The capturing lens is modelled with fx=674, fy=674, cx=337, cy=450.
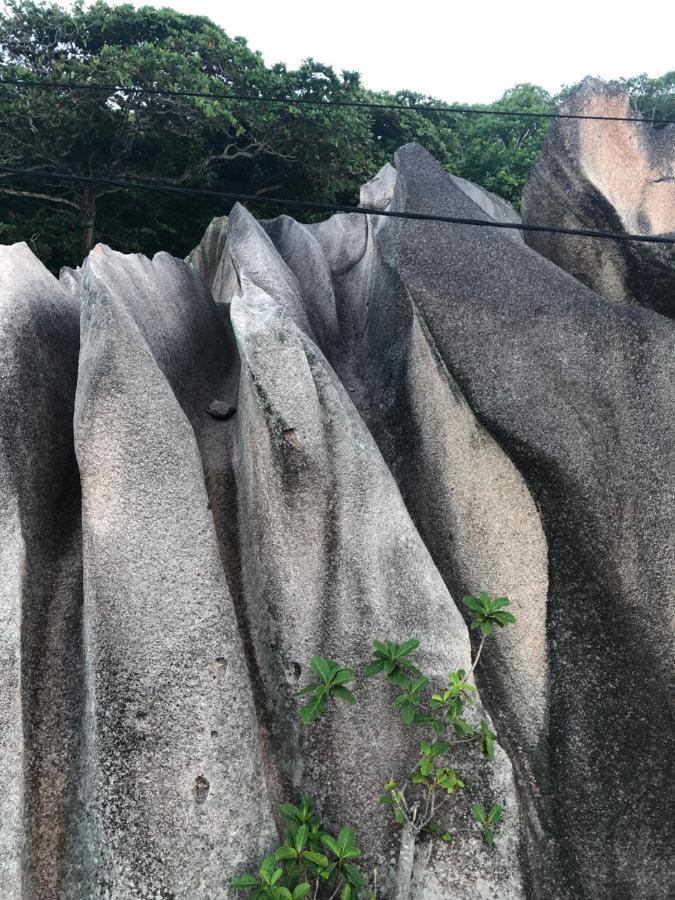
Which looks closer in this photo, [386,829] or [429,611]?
[386,829]

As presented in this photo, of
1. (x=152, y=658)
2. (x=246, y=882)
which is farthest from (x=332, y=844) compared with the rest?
(x=152, y=658)

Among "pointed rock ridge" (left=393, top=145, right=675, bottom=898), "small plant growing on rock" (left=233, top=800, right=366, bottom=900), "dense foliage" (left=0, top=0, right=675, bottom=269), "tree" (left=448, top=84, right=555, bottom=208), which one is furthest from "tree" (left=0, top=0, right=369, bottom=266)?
"small plant growing on rock" (left=233, top=800, right=366, bottom=900)

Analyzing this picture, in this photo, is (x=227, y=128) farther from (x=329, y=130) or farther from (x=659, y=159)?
(x=659, y=159)

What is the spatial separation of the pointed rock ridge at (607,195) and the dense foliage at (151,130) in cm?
646

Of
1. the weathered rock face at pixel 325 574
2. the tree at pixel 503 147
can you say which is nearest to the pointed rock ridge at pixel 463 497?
the weathered rock face at pixel 325 574

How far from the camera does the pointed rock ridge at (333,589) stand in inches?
114

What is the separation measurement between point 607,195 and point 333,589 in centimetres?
363

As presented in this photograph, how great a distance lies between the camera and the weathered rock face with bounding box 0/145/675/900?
2715 mm

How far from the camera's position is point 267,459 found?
3.45 meters

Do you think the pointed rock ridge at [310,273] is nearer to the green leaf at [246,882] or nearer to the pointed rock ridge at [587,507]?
the pointed rock ridge at [587,507]

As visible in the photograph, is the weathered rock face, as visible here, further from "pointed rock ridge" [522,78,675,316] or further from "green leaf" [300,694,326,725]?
"pointed rock ridge" [522,78,675,316]

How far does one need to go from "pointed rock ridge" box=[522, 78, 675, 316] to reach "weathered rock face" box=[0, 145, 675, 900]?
2.68 ft

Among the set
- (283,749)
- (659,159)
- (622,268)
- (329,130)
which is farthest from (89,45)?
(283,749)

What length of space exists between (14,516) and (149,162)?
409 inches
